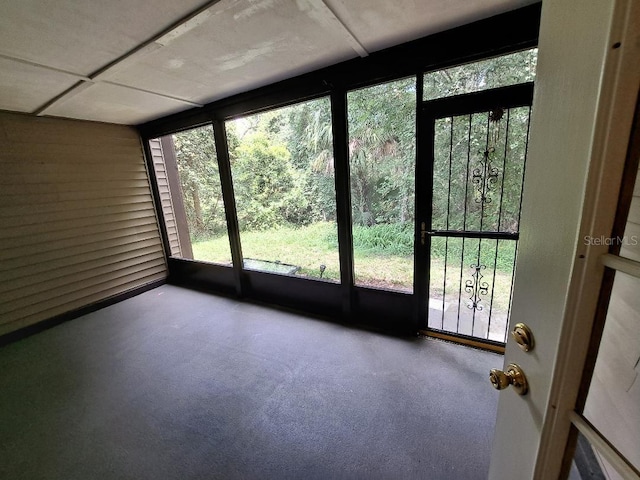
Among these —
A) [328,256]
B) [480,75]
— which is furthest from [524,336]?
[328,256]

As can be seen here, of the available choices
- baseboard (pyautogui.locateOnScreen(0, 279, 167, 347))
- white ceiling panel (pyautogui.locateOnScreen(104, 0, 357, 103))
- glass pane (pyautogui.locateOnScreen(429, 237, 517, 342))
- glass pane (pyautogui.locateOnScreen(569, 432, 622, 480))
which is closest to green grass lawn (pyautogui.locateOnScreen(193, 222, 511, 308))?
glass pane (pyautogui.locateOnScreen(429, 237, 517, 342))

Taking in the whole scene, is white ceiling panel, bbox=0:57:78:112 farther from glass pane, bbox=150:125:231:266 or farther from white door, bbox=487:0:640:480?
white door, bbox=487:0:640:480

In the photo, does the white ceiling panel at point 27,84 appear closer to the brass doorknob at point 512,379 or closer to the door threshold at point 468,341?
the brass doorknob at point 512,379

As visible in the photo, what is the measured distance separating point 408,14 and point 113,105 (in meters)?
3.01

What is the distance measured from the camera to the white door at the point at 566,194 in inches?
15.4

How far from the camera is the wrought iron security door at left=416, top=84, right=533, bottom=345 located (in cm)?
184

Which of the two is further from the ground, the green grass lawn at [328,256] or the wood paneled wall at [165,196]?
the wood paneled wall at [165,196]

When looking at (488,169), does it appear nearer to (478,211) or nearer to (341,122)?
(478,211)

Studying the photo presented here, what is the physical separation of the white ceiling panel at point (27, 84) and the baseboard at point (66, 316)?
2283mm

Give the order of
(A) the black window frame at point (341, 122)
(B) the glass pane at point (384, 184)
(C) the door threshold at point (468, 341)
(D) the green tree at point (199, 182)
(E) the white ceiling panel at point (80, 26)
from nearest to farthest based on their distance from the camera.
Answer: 1. (E) the white ceiling panel at point (80, 26)
2. (A) the black window frame at point (341, 122)
3. (C) the door threshold at point (468, 341)
4. (B) the glass pane at point (384, 184)
5. (D) the green tree at point (199, 182)

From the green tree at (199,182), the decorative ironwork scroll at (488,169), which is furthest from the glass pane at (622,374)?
the green tree at (199,182)

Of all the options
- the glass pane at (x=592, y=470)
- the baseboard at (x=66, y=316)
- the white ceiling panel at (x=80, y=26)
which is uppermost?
the white ceiling panel at (x=80, y=26)

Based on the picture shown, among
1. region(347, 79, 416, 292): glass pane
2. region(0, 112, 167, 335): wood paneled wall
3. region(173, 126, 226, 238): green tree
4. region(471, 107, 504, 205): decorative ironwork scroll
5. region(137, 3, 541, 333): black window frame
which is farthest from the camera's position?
region(173, 126, 226, 238): green tree

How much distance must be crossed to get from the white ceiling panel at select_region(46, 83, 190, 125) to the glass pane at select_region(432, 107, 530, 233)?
2.79 meters
